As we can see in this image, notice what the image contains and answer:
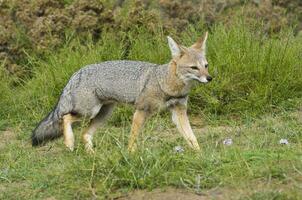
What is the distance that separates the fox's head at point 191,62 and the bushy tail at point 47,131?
1.30 m

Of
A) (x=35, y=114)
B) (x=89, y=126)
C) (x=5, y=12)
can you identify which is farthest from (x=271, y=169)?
(x=5, y=12)

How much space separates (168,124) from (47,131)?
1314mm

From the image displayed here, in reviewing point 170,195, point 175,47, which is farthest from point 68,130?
point 170,195

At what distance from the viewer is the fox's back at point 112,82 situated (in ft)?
23.7

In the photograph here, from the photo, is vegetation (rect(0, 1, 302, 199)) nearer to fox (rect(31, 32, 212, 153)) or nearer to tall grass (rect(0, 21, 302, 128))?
tall grass (rect(0, 21, 302, 128))

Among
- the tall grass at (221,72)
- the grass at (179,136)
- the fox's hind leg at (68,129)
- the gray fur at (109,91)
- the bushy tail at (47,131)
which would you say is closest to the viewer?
the grass at (179,136)

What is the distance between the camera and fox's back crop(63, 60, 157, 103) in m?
7.24

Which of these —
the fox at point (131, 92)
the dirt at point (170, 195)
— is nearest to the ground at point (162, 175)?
the dirt at point (170, 195)

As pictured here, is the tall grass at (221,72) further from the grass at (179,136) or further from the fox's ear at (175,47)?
the fox's ear at (175,47)

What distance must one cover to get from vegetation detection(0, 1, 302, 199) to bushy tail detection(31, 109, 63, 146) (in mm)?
109

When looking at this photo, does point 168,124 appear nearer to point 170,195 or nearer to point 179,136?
point 179,136

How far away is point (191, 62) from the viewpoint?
6.93 meters

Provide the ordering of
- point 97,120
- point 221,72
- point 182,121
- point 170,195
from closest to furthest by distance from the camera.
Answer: point 170,195 → point 182,121 → point 97,120 → point 221,72

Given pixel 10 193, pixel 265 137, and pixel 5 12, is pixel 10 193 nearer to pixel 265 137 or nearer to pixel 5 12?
pixel 265 137
